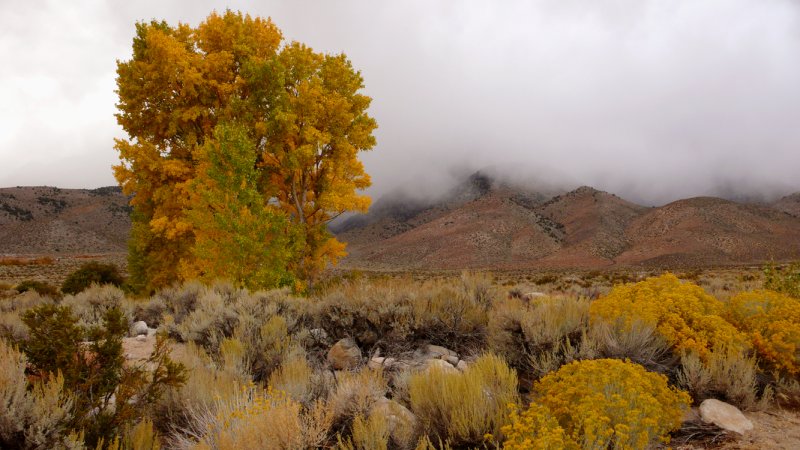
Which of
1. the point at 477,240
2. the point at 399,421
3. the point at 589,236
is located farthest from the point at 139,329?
the point at 589,236

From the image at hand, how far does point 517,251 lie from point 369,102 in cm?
6750

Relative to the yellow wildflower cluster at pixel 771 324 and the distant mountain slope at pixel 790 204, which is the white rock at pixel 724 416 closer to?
the yellow wildflower cluster at pixel 771 324

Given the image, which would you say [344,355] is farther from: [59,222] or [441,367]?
[59,222]

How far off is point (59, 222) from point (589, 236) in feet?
409

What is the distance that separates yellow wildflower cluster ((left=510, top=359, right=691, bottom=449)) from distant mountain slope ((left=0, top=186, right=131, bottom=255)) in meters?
118

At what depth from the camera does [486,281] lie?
28.9 feet

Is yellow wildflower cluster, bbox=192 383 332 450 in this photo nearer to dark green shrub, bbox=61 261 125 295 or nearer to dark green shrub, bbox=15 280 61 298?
dark green shrub, bbox=15 280 61 298

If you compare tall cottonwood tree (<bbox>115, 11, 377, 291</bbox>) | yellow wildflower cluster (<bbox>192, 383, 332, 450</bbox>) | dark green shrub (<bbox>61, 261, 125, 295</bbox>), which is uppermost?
tall cottonwood tree (<bbox>115, 11, 377, 291</bbox>)

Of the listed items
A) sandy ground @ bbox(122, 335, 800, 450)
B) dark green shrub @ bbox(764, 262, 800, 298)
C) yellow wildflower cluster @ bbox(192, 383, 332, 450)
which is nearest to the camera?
yellow wildflower cluster @ bbox(192, 383, 332, 450)

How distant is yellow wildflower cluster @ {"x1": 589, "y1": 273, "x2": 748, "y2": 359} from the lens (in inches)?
204

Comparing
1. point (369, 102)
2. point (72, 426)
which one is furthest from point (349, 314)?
point (369, 102)

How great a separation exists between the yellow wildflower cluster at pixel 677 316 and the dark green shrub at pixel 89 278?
70.2 ft

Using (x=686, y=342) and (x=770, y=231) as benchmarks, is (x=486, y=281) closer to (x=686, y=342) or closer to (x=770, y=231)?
(x=686, y=342)

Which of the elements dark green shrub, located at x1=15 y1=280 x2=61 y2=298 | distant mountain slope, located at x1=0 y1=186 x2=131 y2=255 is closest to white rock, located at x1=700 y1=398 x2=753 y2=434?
dark green shrub, located at x1=15 y1=280 x2=61 y2=298
